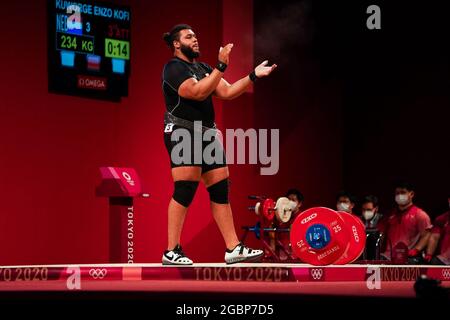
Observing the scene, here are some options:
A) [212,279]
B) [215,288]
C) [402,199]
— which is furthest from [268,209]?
[215,288]

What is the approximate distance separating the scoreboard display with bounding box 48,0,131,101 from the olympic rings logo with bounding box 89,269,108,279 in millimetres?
3049

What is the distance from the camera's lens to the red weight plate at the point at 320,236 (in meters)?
5.88

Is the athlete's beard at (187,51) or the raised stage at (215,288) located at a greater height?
the athlete's beard at (187,51)

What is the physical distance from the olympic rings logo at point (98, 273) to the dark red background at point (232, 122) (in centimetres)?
260

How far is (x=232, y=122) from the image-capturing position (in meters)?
10.3

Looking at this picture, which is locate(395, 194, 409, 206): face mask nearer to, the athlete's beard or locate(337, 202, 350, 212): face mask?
locate(337, 202, 350, 212): face mask

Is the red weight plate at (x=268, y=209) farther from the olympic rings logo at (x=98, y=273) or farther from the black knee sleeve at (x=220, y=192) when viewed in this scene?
the olympic rings logo at (x=98, y=273)

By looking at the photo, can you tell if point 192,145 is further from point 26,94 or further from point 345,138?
point 345,138

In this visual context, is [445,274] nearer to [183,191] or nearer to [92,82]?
[183,191]

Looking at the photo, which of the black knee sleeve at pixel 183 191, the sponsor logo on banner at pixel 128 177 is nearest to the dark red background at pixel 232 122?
the sponsor logo on banner at pixel 128 177

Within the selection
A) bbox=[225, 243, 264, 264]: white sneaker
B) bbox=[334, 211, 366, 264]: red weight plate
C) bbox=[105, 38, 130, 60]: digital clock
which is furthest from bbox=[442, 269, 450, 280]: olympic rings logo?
bbox=[105, 38, 130, 60]: digital clock

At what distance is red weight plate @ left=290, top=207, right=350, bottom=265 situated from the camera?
19.3 ft

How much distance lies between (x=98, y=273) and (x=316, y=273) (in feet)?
4.35
